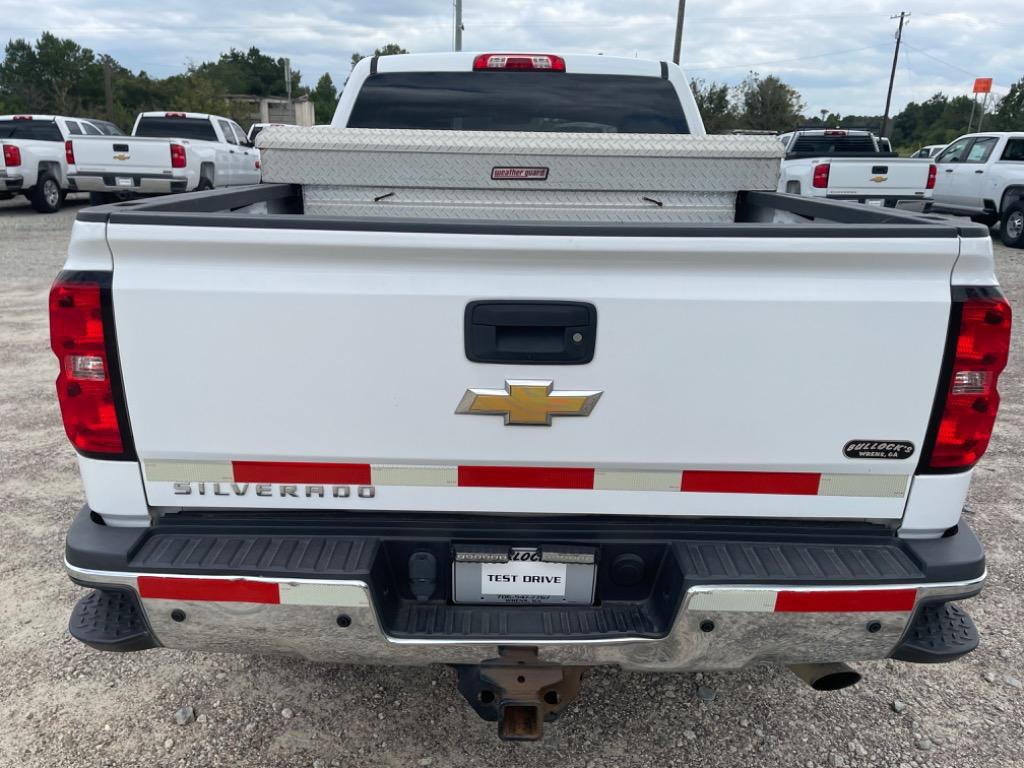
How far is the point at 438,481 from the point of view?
6.79 ft

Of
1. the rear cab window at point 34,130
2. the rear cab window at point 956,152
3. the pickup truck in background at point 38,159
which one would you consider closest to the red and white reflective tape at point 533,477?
the pickup truck in background at point 38,159

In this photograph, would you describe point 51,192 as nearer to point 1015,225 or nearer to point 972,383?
point 972,383

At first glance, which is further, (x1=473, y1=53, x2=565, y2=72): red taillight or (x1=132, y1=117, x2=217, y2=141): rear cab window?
(x1=132, y1=117, x2=217, y2=141): rear cab window

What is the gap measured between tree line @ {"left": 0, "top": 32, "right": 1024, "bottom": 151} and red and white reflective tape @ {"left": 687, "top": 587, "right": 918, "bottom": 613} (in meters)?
46.8

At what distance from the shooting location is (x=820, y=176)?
13109mm

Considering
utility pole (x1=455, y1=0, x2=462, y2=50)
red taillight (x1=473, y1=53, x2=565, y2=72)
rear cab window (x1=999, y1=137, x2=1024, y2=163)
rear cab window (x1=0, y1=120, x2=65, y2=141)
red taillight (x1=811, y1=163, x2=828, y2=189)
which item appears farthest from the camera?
utility pole (x1=455, y1=0, x2=462, y2=50)

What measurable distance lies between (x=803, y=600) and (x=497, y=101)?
3426 mm

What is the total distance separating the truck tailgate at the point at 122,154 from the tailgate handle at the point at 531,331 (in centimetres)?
1401

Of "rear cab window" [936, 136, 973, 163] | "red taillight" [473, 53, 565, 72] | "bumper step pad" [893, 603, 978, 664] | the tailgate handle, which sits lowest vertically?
"bumper step pad" [893, 603, 978, 664]

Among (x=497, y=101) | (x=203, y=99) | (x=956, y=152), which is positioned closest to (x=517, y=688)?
(x=497, y=101)

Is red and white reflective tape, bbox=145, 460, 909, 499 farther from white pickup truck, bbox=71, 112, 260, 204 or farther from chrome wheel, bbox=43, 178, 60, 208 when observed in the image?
chrome wheel, bbox=43, 178, 60, 208

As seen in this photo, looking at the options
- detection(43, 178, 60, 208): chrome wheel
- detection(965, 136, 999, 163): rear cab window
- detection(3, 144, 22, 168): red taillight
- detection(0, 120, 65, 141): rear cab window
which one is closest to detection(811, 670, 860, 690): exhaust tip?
detection(965, 136, 999, 163): rear cab window

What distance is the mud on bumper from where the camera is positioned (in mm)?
1992

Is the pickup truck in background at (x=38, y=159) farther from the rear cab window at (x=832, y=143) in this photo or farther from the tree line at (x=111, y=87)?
the tree line at (x=111, y=87)
